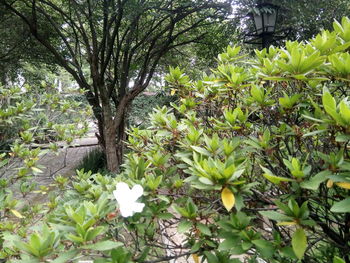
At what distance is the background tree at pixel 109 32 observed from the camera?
15.3ft

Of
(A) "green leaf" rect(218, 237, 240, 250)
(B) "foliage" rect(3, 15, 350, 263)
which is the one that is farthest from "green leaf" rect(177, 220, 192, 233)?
(A) "green leaf" rect(218, 237, 240, 250)

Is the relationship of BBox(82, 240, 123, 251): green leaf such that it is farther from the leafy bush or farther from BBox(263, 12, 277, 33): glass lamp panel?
the leafy bush

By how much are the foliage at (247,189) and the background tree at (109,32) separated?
3.41 meters

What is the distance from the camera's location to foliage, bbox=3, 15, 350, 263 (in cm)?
89

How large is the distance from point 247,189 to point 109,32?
5848 mm

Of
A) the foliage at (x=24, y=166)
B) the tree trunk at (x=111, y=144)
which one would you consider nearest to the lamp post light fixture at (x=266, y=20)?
the foliage at (x=24, y=166)

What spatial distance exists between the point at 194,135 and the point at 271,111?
41 centimetres

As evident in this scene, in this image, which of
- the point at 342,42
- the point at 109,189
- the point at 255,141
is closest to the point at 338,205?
the point at 255,141

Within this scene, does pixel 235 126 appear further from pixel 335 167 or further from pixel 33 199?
pixel 33 199

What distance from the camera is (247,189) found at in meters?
0.97

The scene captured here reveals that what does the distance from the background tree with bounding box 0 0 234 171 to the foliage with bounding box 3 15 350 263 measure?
134 inches

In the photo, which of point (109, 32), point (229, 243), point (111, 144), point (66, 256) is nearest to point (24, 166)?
point (66, 256)

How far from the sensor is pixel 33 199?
5.39m

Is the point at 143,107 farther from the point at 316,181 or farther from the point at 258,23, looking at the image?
the point at 316,181
